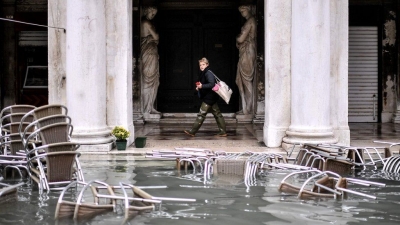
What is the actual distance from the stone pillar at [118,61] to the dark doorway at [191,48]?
25.7 ft

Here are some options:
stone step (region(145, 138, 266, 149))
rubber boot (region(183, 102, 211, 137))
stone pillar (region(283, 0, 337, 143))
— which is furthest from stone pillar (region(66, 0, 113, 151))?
stone pillar (region(283, 0, 337, 143))

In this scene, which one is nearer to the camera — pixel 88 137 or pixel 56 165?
pixel 56 165

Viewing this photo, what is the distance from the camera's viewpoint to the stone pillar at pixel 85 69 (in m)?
12.8

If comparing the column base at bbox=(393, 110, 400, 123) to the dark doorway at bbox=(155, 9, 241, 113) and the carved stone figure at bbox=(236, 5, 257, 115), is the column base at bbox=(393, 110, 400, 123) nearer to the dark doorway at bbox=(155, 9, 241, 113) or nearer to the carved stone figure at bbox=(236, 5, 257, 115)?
the carved stone figure at bbox=(236, 5, 257, 115)

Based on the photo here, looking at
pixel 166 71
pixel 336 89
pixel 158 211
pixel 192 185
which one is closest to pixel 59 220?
pixel 158 211

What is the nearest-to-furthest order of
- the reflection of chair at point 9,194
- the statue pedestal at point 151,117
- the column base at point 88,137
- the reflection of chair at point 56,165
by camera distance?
1. the reflection of chair at point 9,194
2. the reflection of chair at point 56,165
3. the column base at point 88,137
4. the statue pedestal at point 151,117

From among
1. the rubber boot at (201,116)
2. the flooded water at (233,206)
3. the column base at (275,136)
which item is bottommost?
the flooded water at (233,206)

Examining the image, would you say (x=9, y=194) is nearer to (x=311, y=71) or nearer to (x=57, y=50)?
(x=57, y=50)

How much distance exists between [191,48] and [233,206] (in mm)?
14196

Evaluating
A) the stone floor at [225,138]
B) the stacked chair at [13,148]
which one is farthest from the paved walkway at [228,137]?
the stacked chair at [13,148]

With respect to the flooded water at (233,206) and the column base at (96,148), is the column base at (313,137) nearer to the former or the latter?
the flooded water at (233,206)

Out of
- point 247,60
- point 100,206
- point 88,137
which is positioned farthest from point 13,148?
point 247,60

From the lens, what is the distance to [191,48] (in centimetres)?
2158

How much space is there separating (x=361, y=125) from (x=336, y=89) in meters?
6.66
